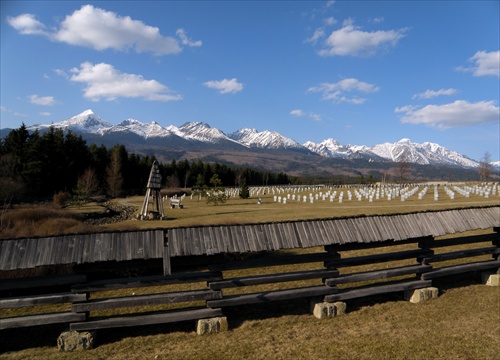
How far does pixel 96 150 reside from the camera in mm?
73562

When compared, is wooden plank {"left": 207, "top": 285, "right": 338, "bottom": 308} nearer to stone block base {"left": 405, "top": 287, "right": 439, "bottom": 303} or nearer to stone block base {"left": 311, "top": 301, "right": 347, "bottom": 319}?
stone block base {"left": 311, "top": 301, "right": 347, "bottom": 319}

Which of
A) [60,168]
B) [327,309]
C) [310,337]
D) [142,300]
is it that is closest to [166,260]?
[142,300]

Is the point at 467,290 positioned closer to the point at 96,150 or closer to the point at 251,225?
the point at 251,225

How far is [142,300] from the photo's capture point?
739cm

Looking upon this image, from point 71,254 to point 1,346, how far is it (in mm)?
2524

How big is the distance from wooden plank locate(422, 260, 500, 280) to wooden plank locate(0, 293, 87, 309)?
30.8 feet

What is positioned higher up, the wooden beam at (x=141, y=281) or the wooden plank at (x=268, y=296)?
the wooden beam at (x=141, y=281)

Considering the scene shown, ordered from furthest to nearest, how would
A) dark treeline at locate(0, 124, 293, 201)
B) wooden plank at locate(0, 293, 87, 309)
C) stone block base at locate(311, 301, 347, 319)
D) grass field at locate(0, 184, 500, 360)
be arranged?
dark treeline at locate(0, 124, 293, 201), stone block base at locate(311, 301, 347, 319), wooden plank at locate(0, 293, 87, 309), grass field at locate(0, 184, 500, 360)

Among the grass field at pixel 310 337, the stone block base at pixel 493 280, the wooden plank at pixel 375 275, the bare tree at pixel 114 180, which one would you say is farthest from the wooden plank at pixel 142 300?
the bare tree at pixel 114 180

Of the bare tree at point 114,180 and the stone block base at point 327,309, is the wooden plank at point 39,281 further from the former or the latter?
the bare tree at point 114,180

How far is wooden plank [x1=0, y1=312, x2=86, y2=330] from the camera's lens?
22.2 feet

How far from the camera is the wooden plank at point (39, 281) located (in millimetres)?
6758

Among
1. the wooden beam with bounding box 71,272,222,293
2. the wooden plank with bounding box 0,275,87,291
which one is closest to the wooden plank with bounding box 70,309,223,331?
the wooden beam with bounding box 71,272,222,293

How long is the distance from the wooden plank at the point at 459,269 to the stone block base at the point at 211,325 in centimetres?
618
